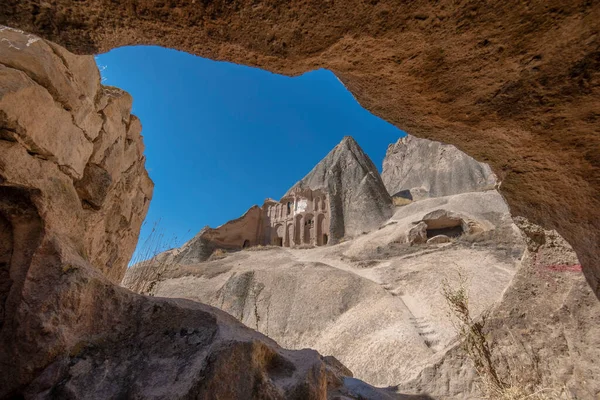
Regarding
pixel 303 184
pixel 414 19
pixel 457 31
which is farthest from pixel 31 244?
pixel 303 184

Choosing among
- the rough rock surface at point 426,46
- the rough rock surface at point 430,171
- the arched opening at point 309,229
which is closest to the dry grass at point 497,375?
the rough rock surface at point 426,46

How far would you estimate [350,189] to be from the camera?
29281 millimetres

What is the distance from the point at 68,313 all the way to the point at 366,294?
830 cm

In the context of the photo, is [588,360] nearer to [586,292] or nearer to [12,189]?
[586,292]

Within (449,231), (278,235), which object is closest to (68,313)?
(449,231)

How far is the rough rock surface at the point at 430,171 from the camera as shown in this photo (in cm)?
2836

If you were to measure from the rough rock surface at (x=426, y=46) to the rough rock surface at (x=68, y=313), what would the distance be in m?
0.86

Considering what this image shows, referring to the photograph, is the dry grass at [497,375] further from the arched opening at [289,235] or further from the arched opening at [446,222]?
the arched opening at [289,235]

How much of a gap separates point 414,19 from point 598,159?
54.9 inches

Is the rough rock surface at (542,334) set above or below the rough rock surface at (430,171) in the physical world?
below

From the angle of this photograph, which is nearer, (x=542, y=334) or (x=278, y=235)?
(x=542, y=334)

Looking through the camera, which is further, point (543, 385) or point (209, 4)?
point (543, 385)

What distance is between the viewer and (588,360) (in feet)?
10.4

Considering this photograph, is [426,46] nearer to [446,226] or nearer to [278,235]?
[446,226]
